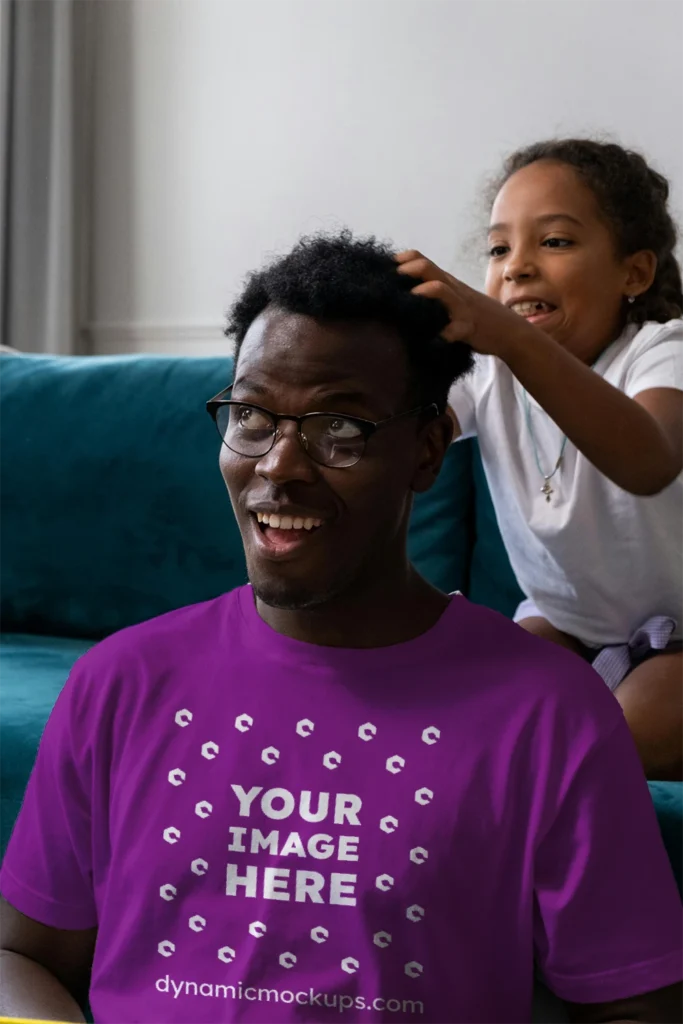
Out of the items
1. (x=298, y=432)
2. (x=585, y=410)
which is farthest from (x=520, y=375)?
(x=298, y=432)

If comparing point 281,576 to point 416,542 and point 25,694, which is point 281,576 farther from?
point 416,542

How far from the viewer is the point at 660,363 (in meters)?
1.43

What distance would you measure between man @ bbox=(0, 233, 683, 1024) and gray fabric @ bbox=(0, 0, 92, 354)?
2492mm

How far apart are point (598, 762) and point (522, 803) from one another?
6 cm

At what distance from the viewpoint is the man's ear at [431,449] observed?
98 cm

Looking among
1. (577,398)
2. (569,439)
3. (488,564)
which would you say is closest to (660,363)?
(569,439)

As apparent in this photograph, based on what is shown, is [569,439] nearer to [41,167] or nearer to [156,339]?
[156,339]

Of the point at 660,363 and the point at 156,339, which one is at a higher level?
the point at 660,363

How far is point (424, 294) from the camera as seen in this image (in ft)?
3.14

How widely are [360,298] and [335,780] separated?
1.19 feet

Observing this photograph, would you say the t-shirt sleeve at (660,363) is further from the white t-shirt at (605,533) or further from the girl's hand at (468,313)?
the girl's hand at (468,313)

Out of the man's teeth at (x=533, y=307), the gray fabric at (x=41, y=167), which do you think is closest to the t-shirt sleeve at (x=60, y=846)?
the man's teeth at (x=533, y=307)

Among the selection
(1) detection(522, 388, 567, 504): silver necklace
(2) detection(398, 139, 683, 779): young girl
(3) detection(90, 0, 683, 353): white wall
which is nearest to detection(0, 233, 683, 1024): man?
(2) detection(398, 139, 683, 779): young girl

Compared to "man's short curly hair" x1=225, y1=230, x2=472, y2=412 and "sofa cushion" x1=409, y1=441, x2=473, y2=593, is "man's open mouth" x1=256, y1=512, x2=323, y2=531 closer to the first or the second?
"man's short curly hair" x1=225, y1=230, x2=472, y2=412
